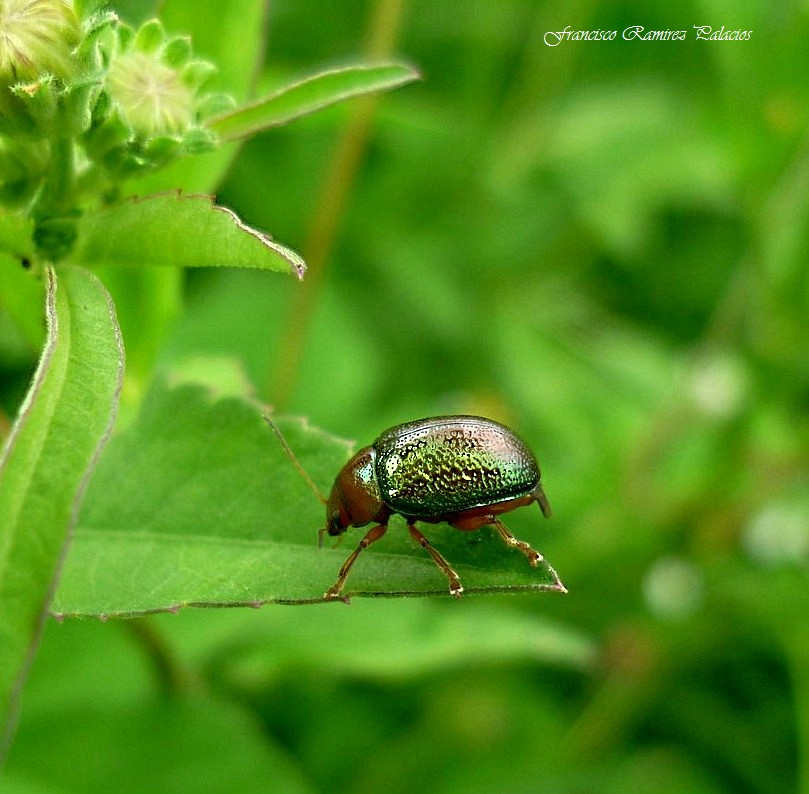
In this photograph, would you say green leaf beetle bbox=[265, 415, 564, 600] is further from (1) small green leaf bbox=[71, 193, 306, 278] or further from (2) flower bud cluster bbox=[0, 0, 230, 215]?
(2) flower bud cluster bbox=[0, 0, 230, 215]

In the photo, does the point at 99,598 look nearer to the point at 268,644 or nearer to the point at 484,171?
the point at 268,644

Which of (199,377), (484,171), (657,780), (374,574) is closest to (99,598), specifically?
(374,574)

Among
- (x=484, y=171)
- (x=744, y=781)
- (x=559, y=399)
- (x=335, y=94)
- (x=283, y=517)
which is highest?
(x=335, y=94)

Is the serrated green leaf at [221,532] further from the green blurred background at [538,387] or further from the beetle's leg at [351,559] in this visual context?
the green blurred background at [538,387]

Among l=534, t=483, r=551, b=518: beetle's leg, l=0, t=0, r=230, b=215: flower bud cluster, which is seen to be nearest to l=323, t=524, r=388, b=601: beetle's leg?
l=534, t=483, r=551, b=518: beetle's leg

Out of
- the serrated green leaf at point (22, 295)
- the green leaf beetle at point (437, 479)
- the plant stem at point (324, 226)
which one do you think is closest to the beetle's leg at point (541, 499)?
the green leaf beetle at point (437, 479)

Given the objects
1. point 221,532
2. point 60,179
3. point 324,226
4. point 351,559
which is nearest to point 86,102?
point 60,179
